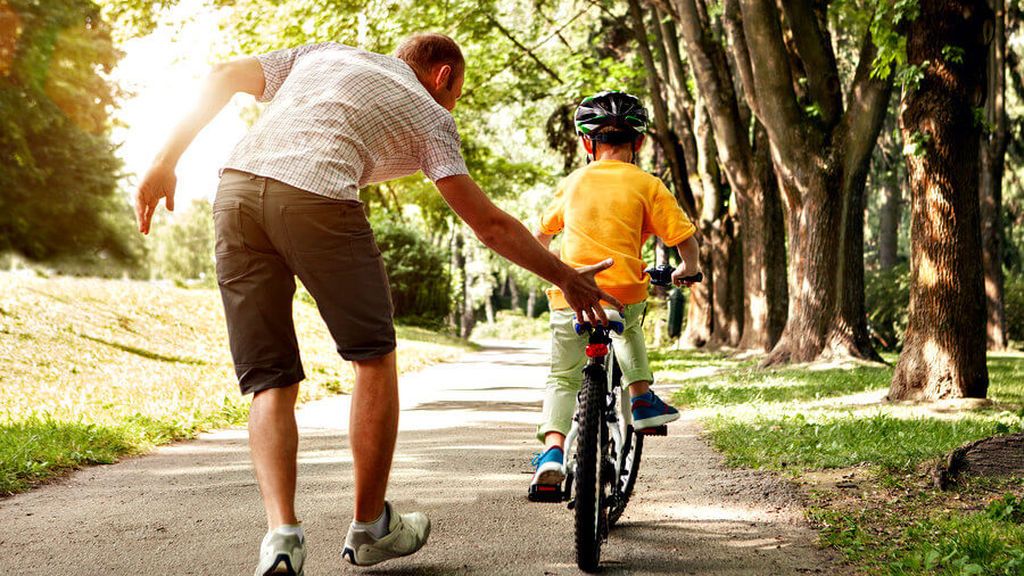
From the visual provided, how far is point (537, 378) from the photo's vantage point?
49.3 ft

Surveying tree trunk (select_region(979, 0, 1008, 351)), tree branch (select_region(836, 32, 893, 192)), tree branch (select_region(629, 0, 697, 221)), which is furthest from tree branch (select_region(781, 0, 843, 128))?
tree trunk (select_region(979, 0, 1008, 351))

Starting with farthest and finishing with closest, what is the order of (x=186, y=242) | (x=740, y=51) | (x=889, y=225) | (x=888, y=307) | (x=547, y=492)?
(x=186, y=242), (x=889, y=225), (x=888, y=307), (x=740, y=51), (x=547, y=492)

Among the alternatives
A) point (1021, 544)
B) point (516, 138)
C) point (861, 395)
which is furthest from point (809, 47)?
point (516, 138)

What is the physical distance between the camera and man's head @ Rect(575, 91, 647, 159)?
442 cm

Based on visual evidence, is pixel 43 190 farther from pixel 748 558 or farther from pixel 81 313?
pixel 748 558

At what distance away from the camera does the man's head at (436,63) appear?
3.61 m

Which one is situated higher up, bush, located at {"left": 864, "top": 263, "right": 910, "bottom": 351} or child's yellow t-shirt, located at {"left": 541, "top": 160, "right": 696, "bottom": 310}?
bush, located at {"left": 864, "top": 263, "right": 910, "bottom": 351}

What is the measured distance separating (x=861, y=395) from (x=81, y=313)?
37.2ft

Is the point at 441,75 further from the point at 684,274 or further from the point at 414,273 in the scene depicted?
the point at 414,273

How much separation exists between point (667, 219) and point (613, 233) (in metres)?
0.26

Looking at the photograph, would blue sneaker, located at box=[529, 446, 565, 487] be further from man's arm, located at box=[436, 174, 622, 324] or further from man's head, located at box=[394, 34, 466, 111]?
man's head, located at box=[394, 34, 466, 111]

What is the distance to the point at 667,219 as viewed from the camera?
4355 mm

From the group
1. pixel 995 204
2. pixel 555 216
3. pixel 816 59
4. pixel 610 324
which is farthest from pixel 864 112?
pixel 610 324

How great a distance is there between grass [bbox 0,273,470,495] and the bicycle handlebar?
345cm
